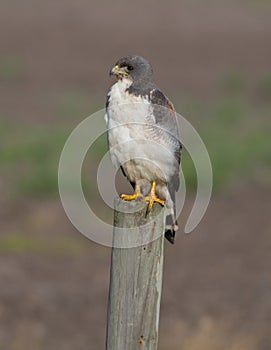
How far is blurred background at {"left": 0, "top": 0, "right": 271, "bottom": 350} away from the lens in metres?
8.52

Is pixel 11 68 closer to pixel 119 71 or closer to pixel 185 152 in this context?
pixel 185 152

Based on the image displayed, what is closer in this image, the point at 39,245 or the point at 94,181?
the point at 39,245

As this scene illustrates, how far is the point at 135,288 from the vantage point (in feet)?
15.5

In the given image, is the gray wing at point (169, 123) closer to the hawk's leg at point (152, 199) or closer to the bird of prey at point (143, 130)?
the bird of prey at point (143, 130)

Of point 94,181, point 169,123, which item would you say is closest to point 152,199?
point 169,123

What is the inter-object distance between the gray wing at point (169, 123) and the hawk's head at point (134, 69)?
103mm

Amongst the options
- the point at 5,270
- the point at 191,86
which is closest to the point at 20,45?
the point at 191,86

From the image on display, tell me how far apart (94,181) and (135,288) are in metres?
9.26

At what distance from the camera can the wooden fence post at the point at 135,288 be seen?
474cm

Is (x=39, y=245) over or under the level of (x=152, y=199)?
over

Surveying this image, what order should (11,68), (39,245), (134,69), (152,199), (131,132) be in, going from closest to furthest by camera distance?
(152,199) → (131,132) → (134,69) → (39,245) → (11,68)

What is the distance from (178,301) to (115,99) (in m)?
3.33

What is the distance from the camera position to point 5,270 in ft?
33.0

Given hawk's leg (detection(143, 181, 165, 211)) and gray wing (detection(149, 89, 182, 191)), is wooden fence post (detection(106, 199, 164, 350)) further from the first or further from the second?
gray wing (detection(149, 89, 182, 191))
